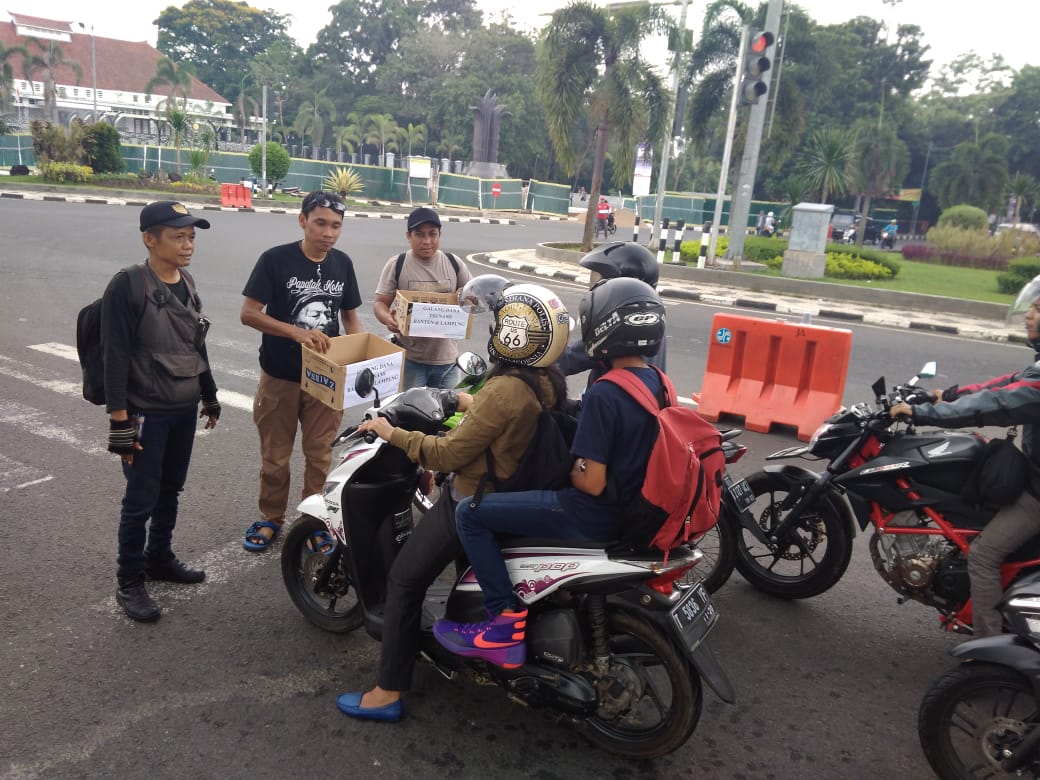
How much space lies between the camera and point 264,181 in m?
32.7

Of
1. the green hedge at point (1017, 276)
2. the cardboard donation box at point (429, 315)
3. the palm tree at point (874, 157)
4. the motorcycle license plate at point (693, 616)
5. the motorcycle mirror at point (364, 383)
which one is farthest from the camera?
the palm tree at point (874, 157)

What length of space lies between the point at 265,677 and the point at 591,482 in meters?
1.56

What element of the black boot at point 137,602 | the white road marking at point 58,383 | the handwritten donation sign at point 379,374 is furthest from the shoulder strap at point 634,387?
the white road marking at point 58,383

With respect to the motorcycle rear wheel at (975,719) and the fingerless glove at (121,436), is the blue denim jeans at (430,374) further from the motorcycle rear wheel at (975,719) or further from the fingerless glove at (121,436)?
the motorcycle rear wheel at (975,719)

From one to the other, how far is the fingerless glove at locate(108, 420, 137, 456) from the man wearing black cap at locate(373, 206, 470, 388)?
1.77 metres

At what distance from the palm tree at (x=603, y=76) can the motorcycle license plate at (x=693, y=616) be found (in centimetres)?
1751

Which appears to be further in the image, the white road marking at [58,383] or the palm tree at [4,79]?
the palm tree at [4,79]

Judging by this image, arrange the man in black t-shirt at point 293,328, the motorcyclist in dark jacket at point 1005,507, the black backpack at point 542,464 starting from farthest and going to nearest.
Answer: the man in black t-shirt at point 293,328, the motorcyclist in dark jacket at point 1005,507, the black backpack at point 542,464

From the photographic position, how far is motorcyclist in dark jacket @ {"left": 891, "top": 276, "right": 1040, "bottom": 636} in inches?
125

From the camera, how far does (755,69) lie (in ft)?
47.6

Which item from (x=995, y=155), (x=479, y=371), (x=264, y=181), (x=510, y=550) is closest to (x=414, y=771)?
(x=510, y=550)

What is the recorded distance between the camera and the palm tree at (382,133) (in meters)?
56.8

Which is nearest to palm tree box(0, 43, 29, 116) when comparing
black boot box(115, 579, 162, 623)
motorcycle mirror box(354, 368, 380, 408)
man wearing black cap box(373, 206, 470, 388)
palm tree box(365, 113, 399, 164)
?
palm tree box(365, 113, 399, 164)

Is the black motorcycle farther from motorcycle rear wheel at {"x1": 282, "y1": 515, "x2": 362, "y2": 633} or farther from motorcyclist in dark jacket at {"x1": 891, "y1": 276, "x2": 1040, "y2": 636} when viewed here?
motorcycle rear wheel at {"x1": 282, "y1": 515, "x2": 362, "y2": 633}
